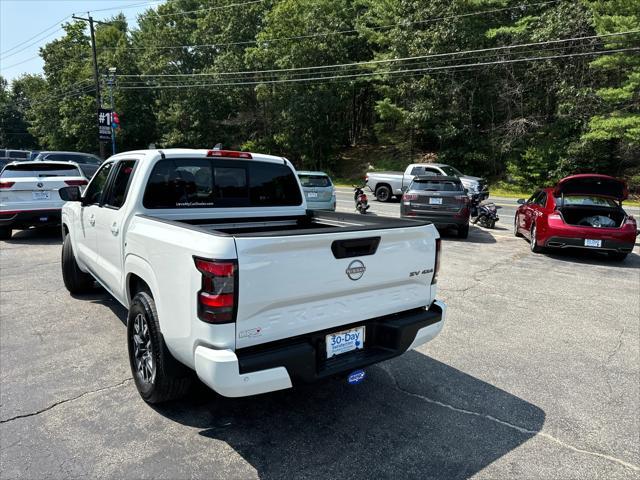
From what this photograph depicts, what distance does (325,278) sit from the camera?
8.96 ft

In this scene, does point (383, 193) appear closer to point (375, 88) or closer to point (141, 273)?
point (375, 88)

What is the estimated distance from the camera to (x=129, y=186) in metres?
3.87

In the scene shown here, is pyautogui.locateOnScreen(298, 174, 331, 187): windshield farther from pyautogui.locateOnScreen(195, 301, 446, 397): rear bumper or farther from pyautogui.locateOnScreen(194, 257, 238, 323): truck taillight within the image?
pyautogui.locateOnScreen(194, 257, 238, 323): truck taillight

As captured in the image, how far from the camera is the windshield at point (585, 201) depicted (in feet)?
29.7

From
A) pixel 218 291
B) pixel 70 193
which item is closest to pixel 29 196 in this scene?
pixel 70 193

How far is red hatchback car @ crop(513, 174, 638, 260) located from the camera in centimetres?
859

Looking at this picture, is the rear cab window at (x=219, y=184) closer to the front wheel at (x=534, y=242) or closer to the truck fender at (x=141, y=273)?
the truck fender at (x=141, y=273)

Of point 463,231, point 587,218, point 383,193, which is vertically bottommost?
point 463,231

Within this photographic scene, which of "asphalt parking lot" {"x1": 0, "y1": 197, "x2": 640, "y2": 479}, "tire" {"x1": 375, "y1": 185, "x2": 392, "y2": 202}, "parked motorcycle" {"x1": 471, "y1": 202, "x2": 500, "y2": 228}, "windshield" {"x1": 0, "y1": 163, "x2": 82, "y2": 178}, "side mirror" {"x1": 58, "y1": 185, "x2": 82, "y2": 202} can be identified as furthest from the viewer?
"tire" {"x1": 375, "y1": 185, "x2": 392, "y2": 202}

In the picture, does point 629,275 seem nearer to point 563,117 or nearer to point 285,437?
point 285,437

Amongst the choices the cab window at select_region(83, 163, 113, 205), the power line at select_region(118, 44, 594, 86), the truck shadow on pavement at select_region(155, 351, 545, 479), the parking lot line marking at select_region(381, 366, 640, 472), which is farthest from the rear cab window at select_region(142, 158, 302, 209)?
the power line at select_region(118, 44, 594, 86)

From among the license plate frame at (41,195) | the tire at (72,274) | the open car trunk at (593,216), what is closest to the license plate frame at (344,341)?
the tire at (72,274)

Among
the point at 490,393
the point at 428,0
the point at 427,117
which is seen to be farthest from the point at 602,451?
the point at 428,0

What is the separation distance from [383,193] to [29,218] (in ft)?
50.5
